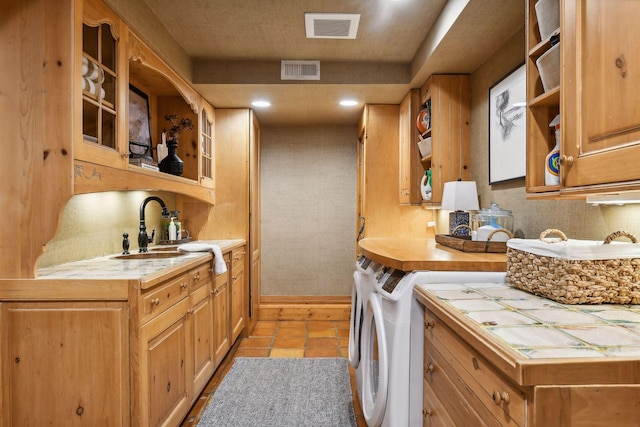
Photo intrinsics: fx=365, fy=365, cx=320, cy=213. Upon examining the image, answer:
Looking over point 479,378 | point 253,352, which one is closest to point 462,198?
point 479,378

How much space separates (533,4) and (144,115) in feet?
7.89

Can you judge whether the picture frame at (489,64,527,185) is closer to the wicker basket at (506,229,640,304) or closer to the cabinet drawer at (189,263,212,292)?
the wicker basket at (506,229,640,304)

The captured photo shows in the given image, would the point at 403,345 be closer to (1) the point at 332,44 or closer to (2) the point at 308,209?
(1) the point at 332,44

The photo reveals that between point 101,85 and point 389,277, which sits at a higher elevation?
point 101,85

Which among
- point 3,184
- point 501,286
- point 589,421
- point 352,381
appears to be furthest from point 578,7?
point 352,381

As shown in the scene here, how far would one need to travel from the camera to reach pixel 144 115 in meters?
2.61

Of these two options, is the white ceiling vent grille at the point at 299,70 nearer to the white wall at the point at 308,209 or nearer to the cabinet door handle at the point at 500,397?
the white wall at the point at 308,209

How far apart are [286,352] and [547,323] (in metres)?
2.59

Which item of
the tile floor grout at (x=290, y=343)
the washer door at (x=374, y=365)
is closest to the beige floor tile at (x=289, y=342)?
the tile floor grout at (x=290, y=343)

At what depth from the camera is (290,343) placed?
3393 millimetres

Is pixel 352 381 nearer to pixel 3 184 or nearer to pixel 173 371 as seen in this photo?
pixel 173 371

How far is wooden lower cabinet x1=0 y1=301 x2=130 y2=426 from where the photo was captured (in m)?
1.46

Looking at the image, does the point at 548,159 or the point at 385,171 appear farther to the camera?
the point at 385,171

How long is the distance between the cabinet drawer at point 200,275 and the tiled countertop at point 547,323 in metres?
1.44
